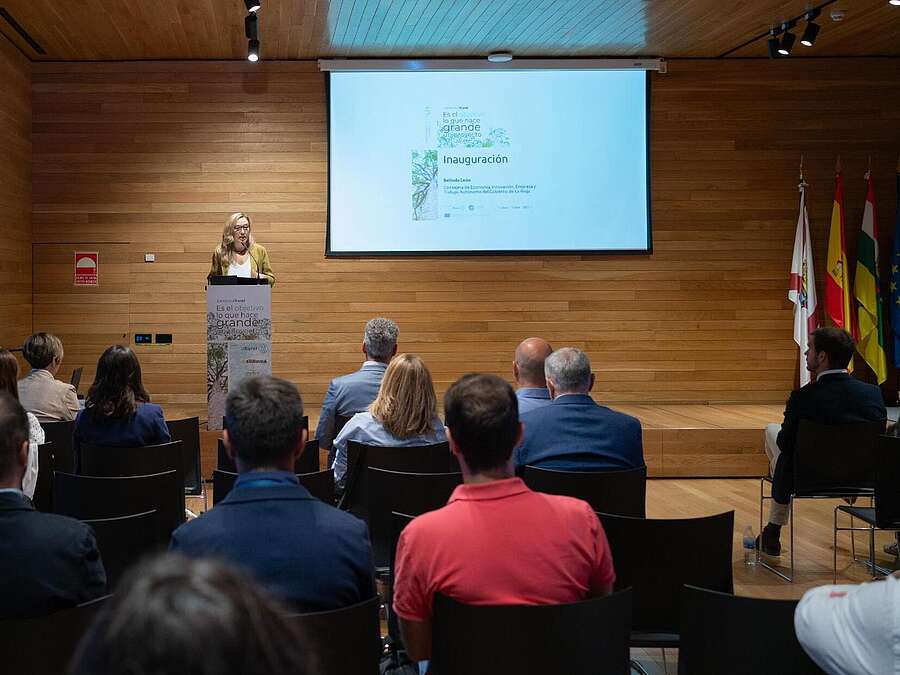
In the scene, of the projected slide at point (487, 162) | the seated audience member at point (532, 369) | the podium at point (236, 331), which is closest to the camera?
the seated audience member at point (532, 369)

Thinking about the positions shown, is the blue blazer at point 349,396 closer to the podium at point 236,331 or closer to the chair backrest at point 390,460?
the chair backrest at point 390,460

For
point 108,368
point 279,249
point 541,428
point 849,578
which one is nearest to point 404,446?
point 541,428

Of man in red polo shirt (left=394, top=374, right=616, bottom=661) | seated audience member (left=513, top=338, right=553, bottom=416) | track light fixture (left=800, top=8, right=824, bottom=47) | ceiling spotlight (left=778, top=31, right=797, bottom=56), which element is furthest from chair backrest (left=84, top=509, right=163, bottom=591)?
ceiling spotlight (left=778, top=31, right=797, bottom=56)

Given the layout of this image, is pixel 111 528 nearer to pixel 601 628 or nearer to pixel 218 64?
pixel 601 628

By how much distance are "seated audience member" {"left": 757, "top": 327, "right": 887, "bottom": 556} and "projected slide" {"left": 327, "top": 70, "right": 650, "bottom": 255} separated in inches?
177

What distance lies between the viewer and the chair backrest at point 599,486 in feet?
11.2

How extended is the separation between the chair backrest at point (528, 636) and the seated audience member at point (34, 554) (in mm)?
849

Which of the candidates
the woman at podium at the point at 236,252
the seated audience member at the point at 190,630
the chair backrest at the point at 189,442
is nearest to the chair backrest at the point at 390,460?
the chair backrest at the point at 189,442

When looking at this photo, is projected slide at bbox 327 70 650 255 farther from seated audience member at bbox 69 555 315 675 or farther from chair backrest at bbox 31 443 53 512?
seated audience member at bbox 69 555 315 675

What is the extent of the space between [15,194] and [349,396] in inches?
214

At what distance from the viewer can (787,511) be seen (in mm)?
5566

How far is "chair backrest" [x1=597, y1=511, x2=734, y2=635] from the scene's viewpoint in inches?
112

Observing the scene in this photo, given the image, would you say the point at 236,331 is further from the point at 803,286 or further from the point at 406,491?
the point at 803,286

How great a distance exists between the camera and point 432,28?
8.40 metres
